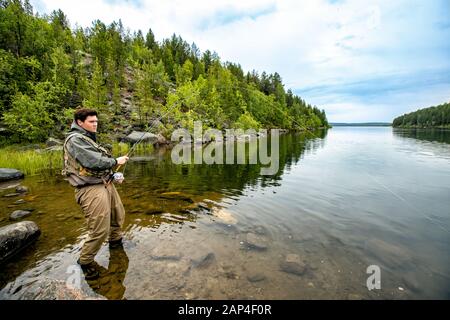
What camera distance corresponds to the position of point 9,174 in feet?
44.7

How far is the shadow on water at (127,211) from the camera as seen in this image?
5.07 metres

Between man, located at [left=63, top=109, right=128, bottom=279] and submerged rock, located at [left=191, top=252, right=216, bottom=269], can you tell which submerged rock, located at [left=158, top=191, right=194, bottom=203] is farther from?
man, located at [left=63, top=109, right=128, bottom=279]

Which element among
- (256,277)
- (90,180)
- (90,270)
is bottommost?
(256,277)

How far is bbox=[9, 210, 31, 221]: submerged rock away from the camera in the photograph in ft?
25.8

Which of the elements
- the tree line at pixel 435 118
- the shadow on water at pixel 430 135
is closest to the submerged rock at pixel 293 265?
the shadow on water at pixel 430 135

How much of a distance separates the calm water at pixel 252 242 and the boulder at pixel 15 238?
239 mm

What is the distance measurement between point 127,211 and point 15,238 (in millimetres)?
3407

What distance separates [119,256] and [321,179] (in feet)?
41.4

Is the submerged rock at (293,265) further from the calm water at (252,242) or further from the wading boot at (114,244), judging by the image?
the wading boot at (114,244)

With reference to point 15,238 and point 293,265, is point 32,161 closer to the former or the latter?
point 15,238

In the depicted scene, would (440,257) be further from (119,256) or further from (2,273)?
(2,273)

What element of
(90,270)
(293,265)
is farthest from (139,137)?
(293,265)

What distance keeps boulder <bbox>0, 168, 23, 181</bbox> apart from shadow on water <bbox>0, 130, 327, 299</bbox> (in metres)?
0.81
